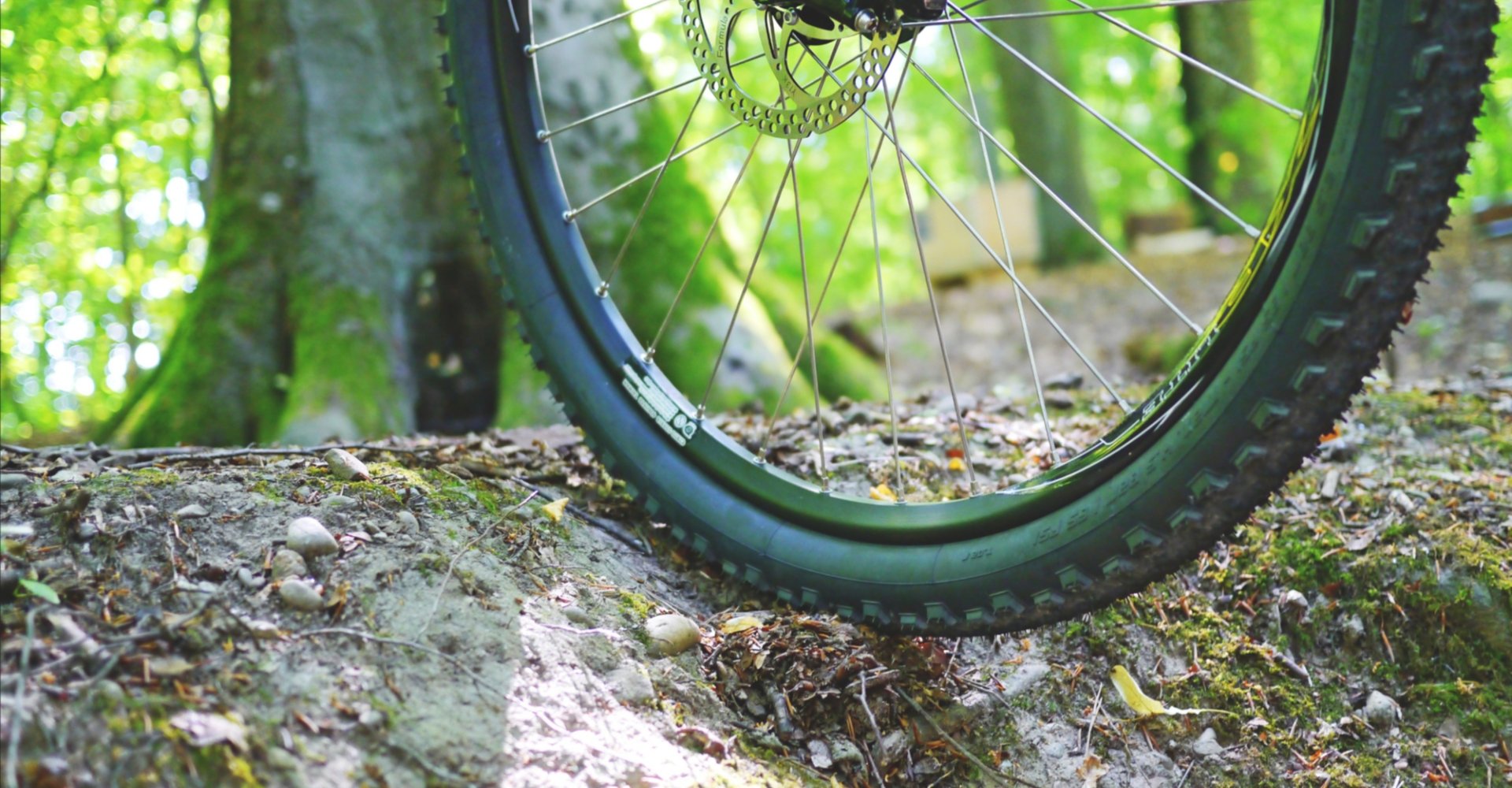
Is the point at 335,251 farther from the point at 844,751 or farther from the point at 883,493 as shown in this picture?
the point at 844,751

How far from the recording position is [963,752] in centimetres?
176

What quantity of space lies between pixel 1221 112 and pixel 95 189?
8995 millimetres

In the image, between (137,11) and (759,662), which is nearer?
(759,662)

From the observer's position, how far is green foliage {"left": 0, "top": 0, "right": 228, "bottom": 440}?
541 centimetres

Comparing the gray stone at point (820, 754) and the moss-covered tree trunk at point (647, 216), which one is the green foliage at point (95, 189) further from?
the gray stone at point (820, 754)

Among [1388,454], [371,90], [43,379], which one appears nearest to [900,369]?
[371,90]

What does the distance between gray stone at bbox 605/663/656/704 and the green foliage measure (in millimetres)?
3922

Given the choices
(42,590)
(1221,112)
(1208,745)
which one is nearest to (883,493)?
(1208,745)

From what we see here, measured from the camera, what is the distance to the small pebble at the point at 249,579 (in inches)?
61.5

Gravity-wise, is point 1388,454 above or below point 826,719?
above

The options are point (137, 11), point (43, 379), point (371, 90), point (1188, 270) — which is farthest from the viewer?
point (43, 379)

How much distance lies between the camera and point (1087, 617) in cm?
208

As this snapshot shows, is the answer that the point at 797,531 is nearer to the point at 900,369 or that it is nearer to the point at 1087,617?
the point at 1087,617

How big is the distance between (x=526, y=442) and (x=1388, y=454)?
7.03 feet
